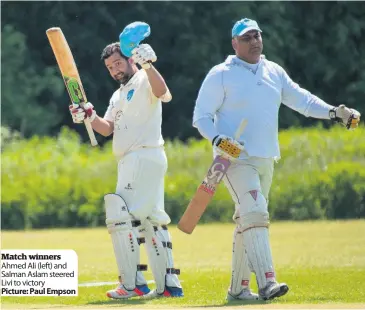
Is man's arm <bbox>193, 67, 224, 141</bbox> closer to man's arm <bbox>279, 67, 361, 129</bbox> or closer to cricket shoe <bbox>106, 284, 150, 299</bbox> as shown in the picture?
man's arm <bbox>279, 67, 361, 129</bbox>

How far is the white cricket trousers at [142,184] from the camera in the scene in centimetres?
1020

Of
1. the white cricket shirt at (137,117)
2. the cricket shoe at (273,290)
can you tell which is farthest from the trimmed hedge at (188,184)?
the cricket shoe at (273,290)

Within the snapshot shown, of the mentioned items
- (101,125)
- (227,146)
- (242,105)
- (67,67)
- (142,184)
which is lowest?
(142,184)

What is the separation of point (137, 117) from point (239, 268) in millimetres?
1286

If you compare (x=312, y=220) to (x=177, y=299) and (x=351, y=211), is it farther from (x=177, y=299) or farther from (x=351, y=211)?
(x=177, y=299)

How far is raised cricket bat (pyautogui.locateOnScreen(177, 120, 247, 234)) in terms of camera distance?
959cm

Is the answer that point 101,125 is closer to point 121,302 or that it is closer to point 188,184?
point 121,302

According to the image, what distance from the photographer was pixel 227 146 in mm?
9422

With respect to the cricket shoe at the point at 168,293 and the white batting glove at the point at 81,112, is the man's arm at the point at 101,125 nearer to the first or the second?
the white batting glove at the point at 81,112

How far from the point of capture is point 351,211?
64.4 feet

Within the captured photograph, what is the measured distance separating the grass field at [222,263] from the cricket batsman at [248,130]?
0.31 meters

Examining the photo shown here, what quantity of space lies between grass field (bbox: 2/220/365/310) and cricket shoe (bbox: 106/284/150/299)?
82 millimetres

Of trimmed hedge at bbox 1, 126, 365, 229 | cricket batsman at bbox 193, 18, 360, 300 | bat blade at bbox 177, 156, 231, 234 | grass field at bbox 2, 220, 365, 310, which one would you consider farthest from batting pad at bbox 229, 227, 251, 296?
trimmed hedge at bbox 1, 126, 365, 229

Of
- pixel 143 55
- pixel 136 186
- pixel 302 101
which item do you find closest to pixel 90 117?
pixel 136 186
